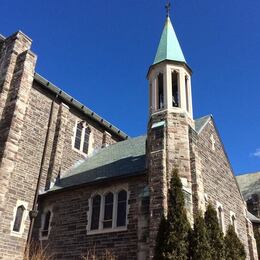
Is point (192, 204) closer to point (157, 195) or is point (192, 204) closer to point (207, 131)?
point (157, 195)

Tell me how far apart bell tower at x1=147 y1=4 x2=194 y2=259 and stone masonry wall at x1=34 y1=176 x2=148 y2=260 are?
1.01 meters

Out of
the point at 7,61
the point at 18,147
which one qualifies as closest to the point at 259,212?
the point at 18,147

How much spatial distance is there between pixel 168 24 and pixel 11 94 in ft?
29.7

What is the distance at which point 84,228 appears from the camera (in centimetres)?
1405

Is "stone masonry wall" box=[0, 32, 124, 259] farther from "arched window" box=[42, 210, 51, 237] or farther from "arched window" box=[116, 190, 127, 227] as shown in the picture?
"arched window" box=[116, 190, 127, 227]

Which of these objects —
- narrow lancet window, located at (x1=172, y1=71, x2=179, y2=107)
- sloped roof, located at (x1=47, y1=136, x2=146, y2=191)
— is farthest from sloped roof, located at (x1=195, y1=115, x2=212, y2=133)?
sloped roof, located at (x1=47, y1=136, x2=146, y2=191)

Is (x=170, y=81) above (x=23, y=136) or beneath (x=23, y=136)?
above

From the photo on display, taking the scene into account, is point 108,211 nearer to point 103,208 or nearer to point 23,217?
point 103,208

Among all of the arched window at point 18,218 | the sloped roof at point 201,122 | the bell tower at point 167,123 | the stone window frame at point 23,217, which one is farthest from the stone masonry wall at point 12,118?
the sloped roof at point 201,122

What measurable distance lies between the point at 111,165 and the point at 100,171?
2.10 feet

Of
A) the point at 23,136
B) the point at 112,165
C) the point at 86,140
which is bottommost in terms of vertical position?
the point at 112,165

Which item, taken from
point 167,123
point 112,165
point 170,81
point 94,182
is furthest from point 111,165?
point 170,81

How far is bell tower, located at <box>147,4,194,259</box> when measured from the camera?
11.4 m

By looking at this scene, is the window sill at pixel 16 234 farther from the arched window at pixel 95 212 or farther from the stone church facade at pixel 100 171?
the arched window at pixel 95 212
